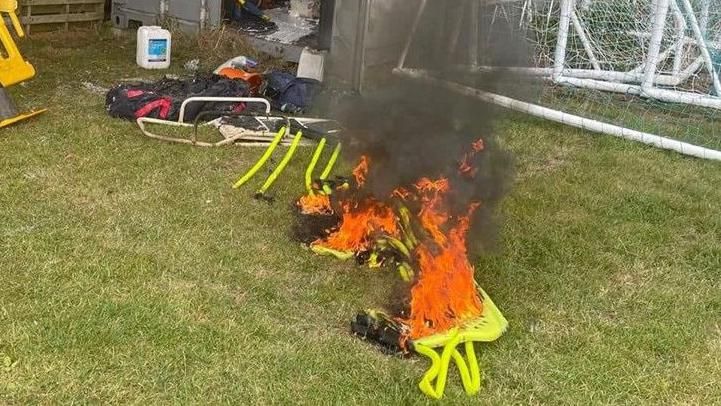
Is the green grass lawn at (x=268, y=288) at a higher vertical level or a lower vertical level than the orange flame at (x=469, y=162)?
lower

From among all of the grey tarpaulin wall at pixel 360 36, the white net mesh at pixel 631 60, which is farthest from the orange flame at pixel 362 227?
the white net mesh at pixel 631 60

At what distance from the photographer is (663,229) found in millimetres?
5125

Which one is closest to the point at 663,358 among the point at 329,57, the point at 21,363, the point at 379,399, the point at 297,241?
the point at 379,399

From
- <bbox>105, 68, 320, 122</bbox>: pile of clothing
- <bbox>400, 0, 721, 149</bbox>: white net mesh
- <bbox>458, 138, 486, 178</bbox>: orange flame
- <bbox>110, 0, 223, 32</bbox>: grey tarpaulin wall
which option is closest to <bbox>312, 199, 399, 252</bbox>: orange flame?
<bbox>458, 138, 486, 178</bbox>: orange flame

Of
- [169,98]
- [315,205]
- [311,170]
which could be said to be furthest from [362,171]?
[169,98]

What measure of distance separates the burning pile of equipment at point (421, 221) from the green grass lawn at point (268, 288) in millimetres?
114

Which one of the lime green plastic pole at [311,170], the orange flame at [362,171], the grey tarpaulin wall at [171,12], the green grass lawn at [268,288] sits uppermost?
the grey tarpaulin wall at [171,12]

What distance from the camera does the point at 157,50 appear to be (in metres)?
8.17

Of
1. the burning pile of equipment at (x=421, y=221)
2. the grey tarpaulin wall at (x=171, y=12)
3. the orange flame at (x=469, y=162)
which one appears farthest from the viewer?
the grey tarpaulin wall at (x=171, y=12)

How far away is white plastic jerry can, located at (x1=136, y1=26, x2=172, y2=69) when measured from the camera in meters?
8.06

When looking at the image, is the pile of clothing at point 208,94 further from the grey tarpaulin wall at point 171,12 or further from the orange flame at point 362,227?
the orange flame at point 362,227

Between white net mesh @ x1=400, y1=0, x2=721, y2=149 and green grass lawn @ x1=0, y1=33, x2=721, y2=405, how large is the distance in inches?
65.5

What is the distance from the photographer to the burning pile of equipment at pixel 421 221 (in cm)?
347

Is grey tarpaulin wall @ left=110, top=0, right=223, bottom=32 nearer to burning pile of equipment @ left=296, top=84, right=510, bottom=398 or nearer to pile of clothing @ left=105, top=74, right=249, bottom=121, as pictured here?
pile of clothing @ left=105, top=74, right=249, bottom=121
